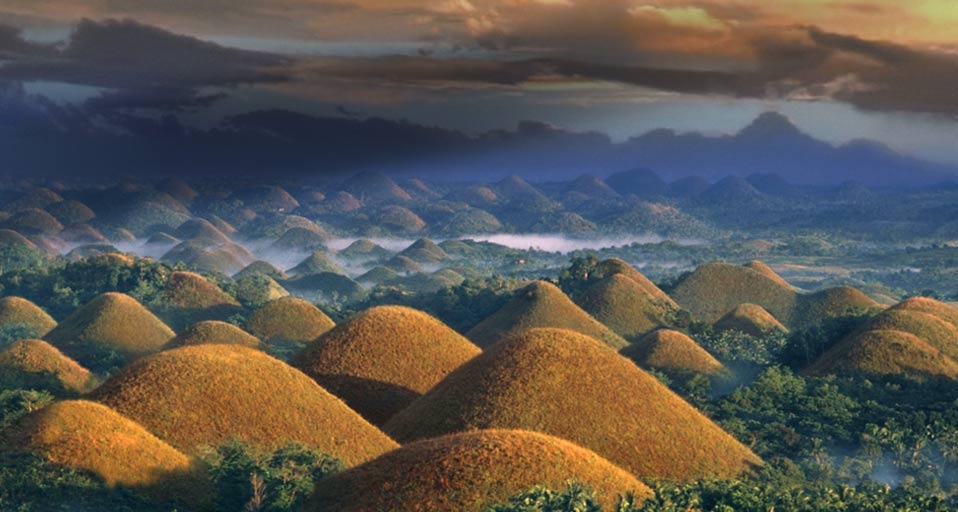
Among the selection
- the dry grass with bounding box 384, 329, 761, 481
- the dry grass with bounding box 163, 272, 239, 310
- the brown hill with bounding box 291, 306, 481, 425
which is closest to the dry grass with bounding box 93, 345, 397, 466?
the dry grass with bounding box 384, 329, 761, 481

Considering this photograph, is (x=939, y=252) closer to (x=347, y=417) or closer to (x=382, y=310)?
(x=382, y=310)

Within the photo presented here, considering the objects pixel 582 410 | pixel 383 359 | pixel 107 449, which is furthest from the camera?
pixel 383 359

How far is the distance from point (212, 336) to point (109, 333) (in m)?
14.1

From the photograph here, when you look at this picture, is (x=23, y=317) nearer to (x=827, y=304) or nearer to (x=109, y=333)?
(x=109, y=333)

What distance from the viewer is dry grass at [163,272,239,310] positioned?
10481cm

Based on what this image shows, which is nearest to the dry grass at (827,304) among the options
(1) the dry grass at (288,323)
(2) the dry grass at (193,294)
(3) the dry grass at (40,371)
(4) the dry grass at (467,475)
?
(1) the dry grass at (288,323)

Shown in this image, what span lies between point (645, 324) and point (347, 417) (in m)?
56.8

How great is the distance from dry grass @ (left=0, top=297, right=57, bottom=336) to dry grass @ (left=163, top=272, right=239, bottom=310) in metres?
12.7

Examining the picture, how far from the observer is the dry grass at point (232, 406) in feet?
146

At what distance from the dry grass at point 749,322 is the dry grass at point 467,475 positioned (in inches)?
2500

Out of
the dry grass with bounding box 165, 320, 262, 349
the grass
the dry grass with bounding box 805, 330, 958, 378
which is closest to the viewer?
the dry grass with bounding box 805, 330, 958, 378

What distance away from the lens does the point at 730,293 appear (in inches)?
4663

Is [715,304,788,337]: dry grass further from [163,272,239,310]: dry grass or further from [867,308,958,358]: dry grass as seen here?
[163,272,239,310]: dry grass

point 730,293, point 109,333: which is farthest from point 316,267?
point 109,333
